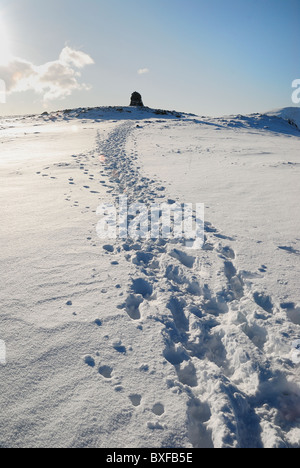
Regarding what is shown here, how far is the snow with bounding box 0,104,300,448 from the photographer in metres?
2.70

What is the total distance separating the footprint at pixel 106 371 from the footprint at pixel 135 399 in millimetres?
361

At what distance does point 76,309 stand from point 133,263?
155 cm

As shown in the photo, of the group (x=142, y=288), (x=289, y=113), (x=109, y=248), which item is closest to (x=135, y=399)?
(x=142, y=288)

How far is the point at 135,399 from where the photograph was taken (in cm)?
293

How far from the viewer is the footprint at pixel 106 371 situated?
3149mm

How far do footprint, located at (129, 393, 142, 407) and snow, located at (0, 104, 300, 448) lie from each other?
0.01 meters

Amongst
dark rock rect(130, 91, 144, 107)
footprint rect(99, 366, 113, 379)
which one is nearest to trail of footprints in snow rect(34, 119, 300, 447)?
footprint rect(99, 366, 113, 379)

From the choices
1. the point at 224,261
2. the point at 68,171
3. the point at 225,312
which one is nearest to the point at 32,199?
the point at 68,171

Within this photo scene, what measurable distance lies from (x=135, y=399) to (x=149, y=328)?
988 mm

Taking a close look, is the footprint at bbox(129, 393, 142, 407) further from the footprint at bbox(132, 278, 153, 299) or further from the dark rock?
the dark rock

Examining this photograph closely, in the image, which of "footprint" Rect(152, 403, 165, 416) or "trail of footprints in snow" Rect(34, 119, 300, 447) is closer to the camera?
"footprint" Rect(152, 403, 165, 416)

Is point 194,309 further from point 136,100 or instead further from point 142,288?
point 136,100

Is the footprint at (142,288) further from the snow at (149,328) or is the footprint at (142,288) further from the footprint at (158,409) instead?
the footprint at (158,409)

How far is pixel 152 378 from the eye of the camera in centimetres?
312
